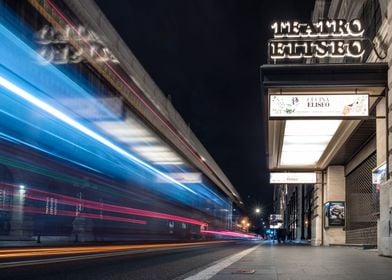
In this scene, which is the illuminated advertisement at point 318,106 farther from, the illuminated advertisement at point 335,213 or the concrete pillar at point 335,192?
the concrete pillar at point 335,192

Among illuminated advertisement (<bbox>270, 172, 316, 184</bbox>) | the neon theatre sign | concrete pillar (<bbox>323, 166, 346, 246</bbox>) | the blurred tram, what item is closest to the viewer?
the blurred tram

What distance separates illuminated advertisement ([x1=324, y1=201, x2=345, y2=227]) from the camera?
31.3m

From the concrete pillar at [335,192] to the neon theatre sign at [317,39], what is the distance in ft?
48.7

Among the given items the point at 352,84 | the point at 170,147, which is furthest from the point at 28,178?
the point at 352,84

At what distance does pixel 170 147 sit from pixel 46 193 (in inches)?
276

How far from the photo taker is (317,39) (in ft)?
61.9

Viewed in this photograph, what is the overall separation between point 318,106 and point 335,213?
48.3ft

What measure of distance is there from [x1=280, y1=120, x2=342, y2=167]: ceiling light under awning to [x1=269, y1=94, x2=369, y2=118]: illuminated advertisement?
415cm

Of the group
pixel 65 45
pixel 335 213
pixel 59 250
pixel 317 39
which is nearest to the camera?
pixel 65 45

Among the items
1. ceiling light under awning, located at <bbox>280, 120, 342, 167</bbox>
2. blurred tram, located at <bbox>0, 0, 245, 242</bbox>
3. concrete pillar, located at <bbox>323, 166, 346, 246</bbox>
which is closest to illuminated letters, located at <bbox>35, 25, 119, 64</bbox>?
blurred tram, located at <bbox>0, 0, 245, 242</bbox>

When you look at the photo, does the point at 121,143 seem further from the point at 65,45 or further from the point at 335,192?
the point at 335,192

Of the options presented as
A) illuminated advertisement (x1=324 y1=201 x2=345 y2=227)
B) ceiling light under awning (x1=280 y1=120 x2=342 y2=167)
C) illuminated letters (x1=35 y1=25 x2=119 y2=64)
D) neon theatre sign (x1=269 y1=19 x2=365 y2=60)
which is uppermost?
neon theatre sign (x1=269 y1=19 x2=365 y2=60)

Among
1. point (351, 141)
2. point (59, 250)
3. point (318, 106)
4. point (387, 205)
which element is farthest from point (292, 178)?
point (59, 250)

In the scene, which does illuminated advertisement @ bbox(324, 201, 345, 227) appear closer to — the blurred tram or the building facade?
the building facade
